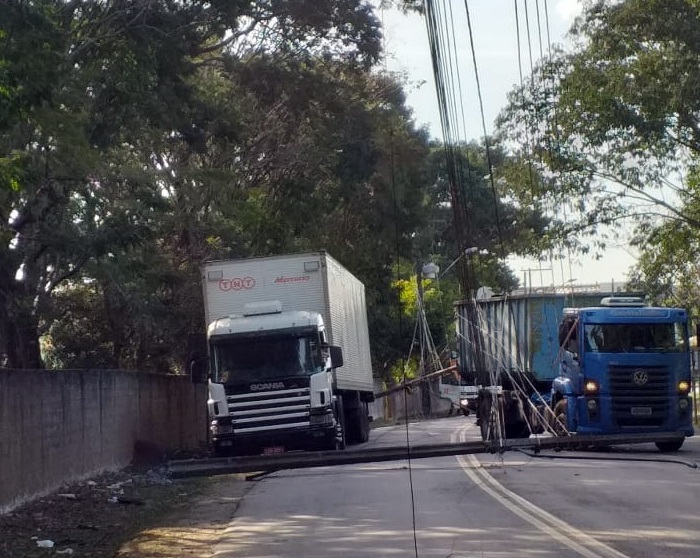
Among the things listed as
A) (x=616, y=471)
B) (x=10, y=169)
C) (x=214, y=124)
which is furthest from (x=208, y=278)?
(x=10, y=169)

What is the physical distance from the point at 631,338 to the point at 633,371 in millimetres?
657

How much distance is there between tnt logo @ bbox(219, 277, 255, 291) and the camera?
80.6 ft

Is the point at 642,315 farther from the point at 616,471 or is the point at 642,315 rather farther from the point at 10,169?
the point at 10,169

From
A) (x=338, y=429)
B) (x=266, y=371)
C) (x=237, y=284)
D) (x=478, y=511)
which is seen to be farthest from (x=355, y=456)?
(x=237, y=284)

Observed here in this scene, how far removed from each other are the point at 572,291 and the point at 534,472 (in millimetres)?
7942

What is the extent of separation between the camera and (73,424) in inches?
776

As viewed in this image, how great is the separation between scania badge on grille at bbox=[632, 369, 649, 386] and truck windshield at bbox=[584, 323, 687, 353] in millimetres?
436

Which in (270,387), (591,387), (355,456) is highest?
(270,387)

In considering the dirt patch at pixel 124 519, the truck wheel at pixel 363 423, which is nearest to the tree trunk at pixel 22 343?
the dirt patch at pixel 124 519

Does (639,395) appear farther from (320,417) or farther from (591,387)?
(320,417)

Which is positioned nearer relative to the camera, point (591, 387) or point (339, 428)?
point (591, 387)

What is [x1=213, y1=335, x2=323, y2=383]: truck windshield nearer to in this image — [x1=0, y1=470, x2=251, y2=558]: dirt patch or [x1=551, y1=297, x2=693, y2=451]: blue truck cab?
[x1=0, y1=470, x2=251, y2=558]: dirt patch

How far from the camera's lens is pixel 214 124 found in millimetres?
23625

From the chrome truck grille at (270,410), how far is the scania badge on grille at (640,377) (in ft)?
21.2
